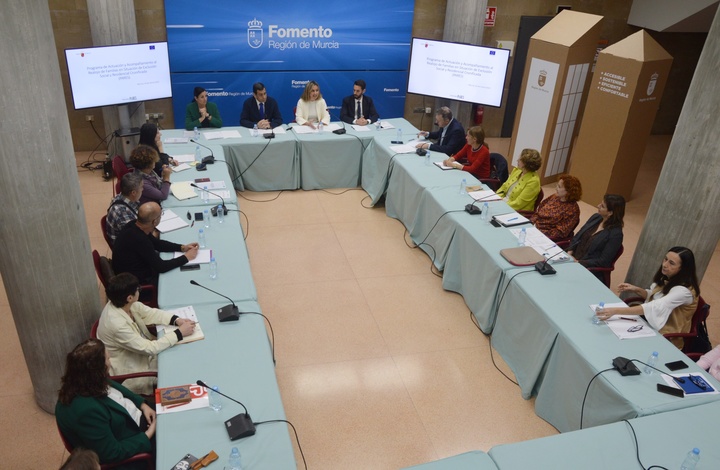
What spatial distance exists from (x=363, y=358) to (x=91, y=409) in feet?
7.24

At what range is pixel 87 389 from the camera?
2.52 m

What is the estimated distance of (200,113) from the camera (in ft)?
22.7

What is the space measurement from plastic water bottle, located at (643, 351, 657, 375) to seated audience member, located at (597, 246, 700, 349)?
0.39 meters

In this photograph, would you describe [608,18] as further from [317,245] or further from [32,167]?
[32,167]

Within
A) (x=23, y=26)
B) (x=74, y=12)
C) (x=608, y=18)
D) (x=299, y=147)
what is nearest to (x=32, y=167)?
(x=23, y=26)

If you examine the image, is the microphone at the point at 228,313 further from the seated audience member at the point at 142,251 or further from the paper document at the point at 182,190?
the paper document at the point at 182,190

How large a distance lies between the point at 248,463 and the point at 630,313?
2.63 m

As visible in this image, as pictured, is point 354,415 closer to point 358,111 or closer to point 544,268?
point 544,268

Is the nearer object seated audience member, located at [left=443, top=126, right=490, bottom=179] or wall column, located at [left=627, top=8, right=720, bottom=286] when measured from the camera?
wall column, located at [left=627, top=8, right=720, bottom=286]

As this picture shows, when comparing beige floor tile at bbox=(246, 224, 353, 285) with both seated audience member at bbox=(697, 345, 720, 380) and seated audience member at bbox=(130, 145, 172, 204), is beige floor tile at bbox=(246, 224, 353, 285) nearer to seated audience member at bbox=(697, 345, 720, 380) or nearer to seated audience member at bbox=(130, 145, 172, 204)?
seated audience member at bbox=(130, 145, 172, 204)

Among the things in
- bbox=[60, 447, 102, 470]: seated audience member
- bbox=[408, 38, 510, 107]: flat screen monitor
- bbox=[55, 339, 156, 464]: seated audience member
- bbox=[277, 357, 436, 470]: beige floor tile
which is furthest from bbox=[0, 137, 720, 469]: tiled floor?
bbox=[408, 38, 510, 107]: flat screen monitor

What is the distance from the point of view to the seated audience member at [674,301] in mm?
3598

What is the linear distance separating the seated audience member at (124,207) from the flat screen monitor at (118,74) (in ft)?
9.40

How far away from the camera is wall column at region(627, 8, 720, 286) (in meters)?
3.87
